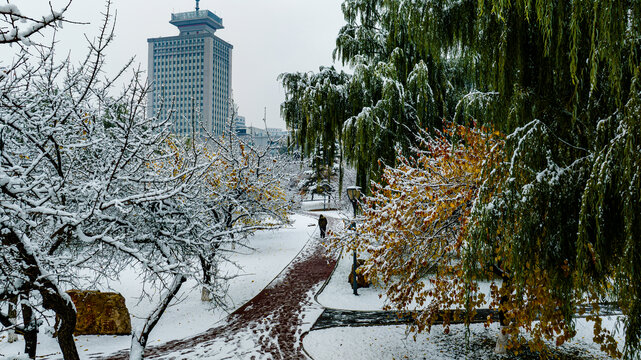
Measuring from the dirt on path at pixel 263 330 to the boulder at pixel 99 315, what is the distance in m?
1.57

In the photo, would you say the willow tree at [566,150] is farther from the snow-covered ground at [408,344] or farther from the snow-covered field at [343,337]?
the snow-covered ground at [408,344]

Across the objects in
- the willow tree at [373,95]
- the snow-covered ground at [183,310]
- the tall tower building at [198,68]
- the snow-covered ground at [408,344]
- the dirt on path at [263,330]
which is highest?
the tall tower building at [198,68]

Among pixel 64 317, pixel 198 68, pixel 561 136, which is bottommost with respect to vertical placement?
pixel 64 317

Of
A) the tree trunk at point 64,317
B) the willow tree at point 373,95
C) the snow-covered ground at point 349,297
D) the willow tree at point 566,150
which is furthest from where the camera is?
the snow-covered ground at point 349,297

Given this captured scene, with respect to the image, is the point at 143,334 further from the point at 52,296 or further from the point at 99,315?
the point at 99,315

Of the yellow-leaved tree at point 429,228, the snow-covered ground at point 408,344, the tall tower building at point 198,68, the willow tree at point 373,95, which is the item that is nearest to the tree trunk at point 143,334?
the snow-covered ground at point 408,344

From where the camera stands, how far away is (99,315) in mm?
10320

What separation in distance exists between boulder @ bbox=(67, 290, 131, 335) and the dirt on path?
1.57m

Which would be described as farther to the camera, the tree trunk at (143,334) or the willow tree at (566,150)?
the tree trunk at (143,334)

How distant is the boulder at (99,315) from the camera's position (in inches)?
402

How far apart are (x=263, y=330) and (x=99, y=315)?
467cm

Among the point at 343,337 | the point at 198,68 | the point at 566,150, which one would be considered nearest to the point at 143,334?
the point at 343,337

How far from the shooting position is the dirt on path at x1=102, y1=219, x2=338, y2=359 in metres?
8.55

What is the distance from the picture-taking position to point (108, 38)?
16.3 ft
